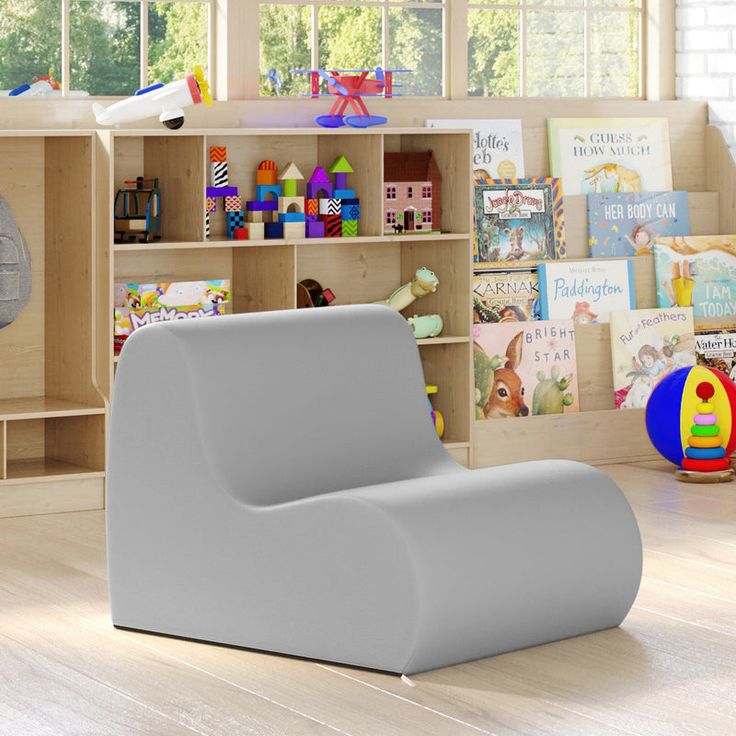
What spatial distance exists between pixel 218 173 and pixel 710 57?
209 cm

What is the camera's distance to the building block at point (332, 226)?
520 centimetres

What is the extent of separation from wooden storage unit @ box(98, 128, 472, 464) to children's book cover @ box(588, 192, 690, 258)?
26.3 inches

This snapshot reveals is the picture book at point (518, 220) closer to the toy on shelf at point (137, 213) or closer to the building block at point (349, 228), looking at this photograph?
the building block at point (349, 228)

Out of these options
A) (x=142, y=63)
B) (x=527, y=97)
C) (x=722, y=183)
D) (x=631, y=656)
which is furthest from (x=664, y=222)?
(x=631, y=656)

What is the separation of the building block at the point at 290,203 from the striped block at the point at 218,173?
20 cm

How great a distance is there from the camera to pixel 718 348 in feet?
19.6

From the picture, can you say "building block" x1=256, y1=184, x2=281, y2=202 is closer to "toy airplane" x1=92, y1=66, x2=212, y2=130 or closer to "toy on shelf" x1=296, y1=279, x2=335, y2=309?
"toy on shelf" x1=296, y1=279, x2=335, y2=309

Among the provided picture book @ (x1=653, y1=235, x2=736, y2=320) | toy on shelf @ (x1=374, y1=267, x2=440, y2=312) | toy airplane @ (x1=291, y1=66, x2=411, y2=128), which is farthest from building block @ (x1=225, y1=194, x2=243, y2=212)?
picture book @ (x1=653, y1=235, x2=736, y2=320)

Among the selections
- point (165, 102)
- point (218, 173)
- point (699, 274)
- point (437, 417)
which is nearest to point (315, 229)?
point (218, 173)

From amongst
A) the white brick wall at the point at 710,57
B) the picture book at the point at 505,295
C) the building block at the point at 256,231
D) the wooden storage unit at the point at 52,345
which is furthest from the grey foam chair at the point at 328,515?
the white brick wall at the point at 710,57

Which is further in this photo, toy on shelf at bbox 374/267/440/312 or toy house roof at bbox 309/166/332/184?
toy on shelf at bbox 374/267/440/312

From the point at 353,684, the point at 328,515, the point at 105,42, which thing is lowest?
the point at 353,684

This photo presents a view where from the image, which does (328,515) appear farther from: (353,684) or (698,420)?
(698,420)

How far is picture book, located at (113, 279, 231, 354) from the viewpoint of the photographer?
4.88 m
